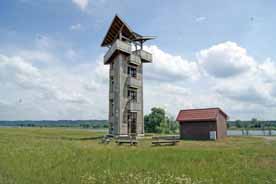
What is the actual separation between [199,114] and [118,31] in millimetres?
16177

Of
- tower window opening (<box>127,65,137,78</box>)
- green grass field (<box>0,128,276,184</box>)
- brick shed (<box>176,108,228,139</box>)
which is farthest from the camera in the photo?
tower window opening (<box>127,65,137,78</box>)

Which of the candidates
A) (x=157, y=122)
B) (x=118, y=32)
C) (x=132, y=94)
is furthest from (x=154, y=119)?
(x=118, y=32)

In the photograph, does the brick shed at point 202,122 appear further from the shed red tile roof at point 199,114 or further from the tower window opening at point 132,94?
the tower window opening at point 132,94

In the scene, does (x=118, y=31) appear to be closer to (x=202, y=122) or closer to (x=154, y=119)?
A: (x=202, y=122)

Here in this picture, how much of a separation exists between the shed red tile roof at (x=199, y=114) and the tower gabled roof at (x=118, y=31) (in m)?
13.0

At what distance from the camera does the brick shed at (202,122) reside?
1104 inches

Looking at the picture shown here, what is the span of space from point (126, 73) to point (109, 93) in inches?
164

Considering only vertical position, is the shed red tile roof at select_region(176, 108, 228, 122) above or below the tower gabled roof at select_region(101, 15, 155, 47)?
below

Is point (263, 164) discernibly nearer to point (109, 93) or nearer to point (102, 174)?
point (102, 174)

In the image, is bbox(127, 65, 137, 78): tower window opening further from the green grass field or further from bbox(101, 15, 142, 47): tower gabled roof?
the green grass field

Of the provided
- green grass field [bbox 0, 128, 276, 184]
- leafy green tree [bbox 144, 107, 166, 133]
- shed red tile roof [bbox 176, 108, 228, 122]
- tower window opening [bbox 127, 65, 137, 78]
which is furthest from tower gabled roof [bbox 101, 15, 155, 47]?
leafy green tree [bbox 144, 107, 166, 133]

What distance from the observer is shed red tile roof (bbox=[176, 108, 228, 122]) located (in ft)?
92.4

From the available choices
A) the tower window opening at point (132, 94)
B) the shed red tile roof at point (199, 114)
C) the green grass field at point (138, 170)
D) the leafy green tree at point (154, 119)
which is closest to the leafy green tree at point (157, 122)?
the leafy green tree at point (154, 119)

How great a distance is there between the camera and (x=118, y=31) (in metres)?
30.9
